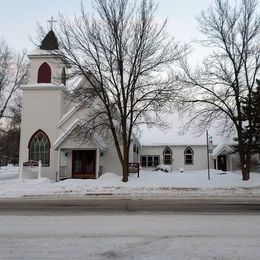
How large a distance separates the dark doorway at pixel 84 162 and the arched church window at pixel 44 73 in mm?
6859

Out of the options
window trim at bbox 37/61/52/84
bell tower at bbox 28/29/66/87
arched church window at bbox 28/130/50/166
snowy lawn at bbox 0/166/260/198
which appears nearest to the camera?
snowy lawn at bbox 0/166/260/198

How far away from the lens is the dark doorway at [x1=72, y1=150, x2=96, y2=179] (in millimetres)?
31281

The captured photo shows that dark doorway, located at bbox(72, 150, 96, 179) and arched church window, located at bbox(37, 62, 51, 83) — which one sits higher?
arched church window, located at bbox(37, 62, 51, 83)

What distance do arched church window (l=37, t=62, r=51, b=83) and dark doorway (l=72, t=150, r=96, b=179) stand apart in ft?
22.5

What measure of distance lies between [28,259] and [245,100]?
897 inches

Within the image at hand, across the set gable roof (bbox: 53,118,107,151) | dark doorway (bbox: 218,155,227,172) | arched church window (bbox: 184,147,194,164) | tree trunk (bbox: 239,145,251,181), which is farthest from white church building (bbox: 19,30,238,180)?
dark doorway (bbox: 218,155,227,172)

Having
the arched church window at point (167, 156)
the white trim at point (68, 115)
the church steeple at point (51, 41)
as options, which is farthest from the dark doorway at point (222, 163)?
the church steeple at point (51, 41)

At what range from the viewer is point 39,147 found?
3167 centimetres

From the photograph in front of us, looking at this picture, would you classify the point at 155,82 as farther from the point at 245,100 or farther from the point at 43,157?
the point at 43,157

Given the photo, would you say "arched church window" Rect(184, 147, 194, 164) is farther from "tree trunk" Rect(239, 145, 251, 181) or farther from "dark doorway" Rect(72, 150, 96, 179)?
"tree trunk" Rect(239, 145, 251, 181)

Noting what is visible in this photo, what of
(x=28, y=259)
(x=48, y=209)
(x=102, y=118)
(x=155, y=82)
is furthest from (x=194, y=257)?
(x=102, y=118)

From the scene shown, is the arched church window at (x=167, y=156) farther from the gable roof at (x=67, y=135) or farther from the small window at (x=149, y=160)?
the gable roof at (x=67, y=135)

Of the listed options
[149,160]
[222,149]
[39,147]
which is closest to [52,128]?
[39,147]

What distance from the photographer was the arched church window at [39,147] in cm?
3156
